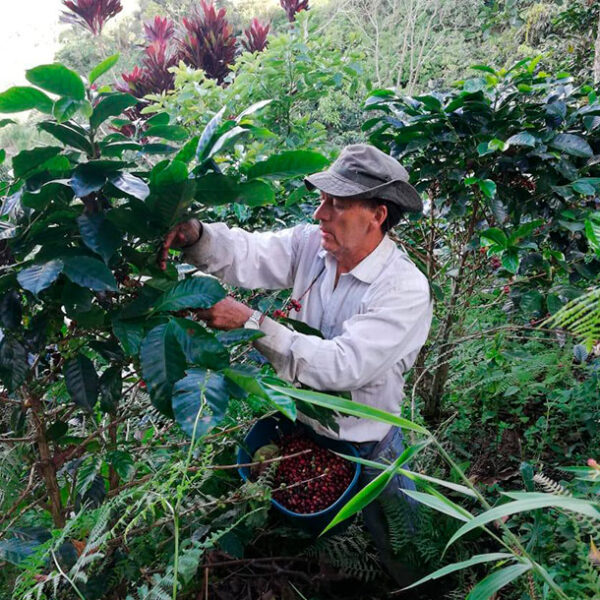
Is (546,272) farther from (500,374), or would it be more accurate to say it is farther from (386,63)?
(386,63)

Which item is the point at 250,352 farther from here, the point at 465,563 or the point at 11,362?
A: the point at 465,563

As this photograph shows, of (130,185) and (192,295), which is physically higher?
(130,185)

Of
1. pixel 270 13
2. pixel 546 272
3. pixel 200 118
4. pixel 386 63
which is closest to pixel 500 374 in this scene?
pixel 546 272

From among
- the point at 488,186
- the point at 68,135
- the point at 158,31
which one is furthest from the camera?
the point at 158,31

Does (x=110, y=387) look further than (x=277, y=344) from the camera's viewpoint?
No

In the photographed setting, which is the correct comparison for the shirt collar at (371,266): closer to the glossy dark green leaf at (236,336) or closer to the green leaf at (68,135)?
the glossy dark green leaf at (236,336)

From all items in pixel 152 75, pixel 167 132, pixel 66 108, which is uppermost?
pixel 152 75

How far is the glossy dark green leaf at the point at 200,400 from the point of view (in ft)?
3.10

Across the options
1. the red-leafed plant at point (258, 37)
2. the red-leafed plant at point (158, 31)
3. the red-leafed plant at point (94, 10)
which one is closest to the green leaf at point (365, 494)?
the red-leafed plant at point (258, 37)

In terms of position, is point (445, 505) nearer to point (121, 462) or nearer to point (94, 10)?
point (121, 462)

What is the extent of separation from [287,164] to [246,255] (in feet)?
2.21

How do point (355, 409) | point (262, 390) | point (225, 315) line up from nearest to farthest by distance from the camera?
point (355, 409) < point (262, 390) < point (225, 315)

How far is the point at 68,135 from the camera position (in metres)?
1.07

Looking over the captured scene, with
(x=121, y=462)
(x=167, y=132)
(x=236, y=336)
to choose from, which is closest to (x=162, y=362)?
(x=236, y=336)
